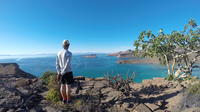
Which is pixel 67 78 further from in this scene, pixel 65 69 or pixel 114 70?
pixel 114 70

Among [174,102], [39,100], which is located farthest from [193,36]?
[39,100]

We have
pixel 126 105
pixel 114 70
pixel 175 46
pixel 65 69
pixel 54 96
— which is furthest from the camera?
pixel 114 70

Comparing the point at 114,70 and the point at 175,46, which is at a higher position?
the point at 175,46

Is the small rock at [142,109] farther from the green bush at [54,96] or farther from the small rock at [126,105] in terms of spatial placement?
the green bush at [54,96]

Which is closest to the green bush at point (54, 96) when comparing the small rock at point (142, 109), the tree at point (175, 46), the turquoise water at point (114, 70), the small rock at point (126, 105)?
the small rock at point (126, 105)

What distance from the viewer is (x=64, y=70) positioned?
423 cm

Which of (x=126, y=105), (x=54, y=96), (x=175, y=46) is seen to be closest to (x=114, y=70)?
(x=175, y=46)

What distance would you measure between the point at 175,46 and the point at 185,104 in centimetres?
585


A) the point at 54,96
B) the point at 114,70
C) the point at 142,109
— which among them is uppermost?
the point at 54,96

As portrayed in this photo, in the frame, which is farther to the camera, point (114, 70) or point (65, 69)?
point (114, 70)

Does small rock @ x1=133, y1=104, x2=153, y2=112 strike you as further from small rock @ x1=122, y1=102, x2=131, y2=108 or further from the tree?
the tree

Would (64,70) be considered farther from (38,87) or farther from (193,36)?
(193,36)


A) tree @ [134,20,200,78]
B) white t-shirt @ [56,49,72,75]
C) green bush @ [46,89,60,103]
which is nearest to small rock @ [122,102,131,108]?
white t-shirt @ [56,49,72,75]

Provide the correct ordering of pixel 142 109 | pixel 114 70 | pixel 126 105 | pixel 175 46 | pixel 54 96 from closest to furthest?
pixel 142 109 < pixel 126 105 < pixel 54 96 < pixel 175 46 < pixel 114 70
